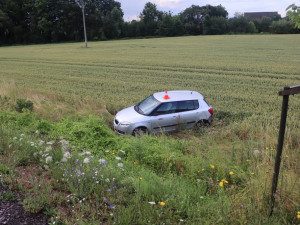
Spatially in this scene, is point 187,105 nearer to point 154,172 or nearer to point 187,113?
point 187,113

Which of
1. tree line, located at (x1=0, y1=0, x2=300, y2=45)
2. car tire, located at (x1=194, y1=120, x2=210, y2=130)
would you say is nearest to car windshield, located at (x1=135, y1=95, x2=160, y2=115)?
car tire, located at (x1=194, y1=120, x2=210, y2=130)

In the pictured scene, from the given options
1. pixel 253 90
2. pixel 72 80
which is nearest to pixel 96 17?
pixel 72 80

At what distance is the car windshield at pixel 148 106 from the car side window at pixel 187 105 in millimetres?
742

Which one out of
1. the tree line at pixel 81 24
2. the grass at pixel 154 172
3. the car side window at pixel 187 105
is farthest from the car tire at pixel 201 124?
the tree line at pixel 81 24

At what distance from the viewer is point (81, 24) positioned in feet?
274

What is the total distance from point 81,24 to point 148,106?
267 feet

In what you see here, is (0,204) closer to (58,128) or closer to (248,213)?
(248,213)

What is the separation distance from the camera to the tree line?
80.6m

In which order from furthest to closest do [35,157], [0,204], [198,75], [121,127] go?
[198,75] < [121,127] < [35,157] < [0,204]

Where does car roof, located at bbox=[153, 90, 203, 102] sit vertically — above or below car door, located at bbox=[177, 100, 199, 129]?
above

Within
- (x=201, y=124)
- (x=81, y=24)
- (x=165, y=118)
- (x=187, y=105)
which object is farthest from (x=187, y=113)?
(x=81, y=24)

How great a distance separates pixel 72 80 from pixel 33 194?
1612 centimetres

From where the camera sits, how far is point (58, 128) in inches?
292

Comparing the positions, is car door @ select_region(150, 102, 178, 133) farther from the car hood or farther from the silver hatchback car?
the car hood
